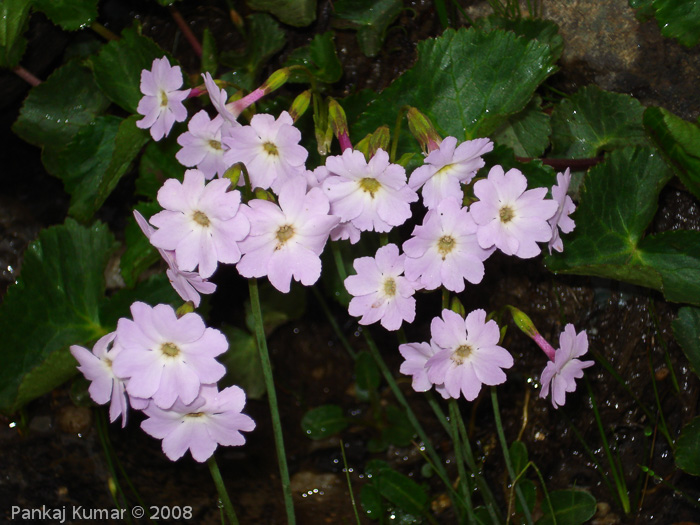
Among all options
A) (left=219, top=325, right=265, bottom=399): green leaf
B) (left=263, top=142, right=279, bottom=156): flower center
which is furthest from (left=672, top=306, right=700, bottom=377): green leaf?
(left=219, top=325, right=265, bottom=399): green leaf

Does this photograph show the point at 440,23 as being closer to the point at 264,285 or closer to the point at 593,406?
the point at 264,285

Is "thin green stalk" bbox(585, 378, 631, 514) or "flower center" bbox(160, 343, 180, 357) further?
"thin green stalk" bbox(585, 378, 631, 514)

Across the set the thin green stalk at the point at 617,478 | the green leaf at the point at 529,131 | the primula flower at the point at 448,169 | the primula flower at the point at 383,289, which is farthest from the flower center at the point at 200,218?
the thin green stalk at the point at 617,478

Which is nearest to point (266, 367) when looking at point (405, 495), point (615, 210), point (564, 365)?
point (564, 365)

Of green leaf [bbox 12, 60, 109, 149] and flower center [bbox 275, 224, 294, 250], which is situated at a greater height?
flower center [bbox 275, 224, 294, 250]

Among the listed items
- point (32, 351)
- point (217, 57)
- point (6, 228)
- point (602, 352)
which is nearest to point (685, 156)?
point (602, 352)

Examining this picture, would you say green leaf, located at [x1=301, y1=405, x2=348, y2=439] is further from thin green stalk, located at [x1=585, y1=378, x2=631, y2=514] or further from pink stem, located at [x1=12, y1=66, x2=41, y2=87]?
pink stem, located at [x1=12, y1=66, x2=41, y2=87]

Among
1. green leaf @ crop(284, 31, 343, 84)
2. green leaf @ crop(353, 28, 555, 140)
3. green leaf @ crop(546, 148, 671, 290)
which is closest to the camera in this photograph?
green leaf @ crop(353, 28, 555, 140)

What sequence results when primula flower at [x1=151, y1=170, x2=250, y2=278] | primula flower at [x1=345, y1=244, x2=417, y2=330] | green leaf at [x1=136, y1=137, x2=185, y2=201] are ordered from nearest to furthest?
primula flower at [x1=151, y1=170, x2=250, y2=278] < primula flower at [x1=345, y1=244, x2=417, y2=330] < green leaf at [x1=136, y1=137, x2=185, y2=201]
